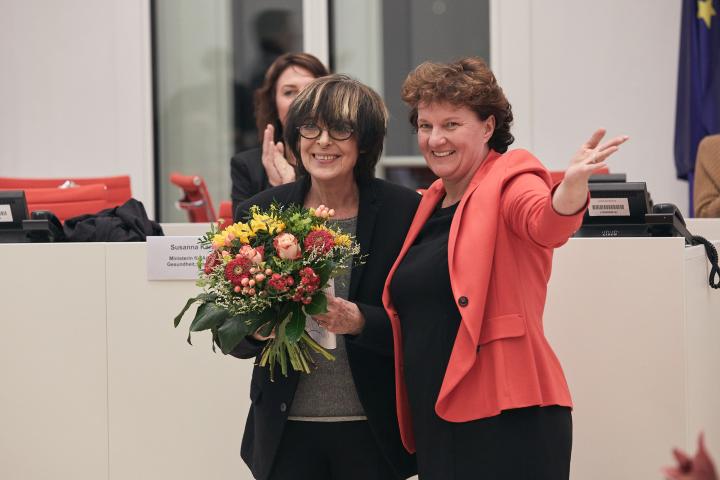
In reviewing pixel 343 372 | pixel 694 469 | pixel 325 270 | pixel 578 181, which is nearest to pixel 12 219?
pixel 343 372

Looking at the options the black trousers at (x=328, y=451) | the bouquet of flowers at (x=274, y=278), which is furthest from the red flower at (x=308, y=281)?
the black trousers at (x=328, y=451)

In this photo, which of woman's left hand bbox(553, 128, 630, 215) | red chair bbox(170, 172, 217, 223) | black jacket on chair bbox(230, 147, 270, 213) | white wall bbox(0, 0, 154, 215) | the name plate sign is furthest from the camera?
white wall bbox(0, 0, 154, 215)

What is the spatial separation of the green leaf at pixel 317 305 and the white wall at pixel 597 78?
16.0 feet

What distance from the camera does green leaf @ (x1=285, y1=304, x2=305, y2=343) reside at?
1859mm

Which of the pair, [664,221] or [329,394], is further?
[664,221]

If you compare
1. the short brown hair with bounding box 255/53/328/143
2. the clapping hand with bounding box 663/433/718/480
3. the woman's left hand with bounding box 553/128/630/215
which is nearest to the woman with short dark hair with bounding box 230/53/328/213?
the short brown hair with bounding box 255/53/328/143

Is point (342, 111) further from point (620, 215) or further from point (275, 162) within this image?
point (275, 162)

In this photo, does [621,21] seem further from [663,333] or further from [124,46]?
[663,333]

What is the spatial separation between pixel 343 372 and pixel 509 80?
4.83 metres

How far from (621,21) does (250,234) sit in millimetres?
5120

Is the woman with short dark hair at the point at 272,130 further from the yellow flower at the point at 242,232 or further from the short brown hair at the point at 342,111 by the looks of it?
the yellow flower at the point at 242,232

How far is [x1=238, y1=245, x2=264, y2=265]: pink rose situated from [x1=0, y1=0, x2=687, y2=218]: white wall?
491 cm

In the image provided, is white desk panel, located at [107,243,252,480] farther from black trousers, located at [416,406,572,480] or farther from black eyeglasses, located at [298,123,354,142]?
black trousers, located at [416,406,572,480]

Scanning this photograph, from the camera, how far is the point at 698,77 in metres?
5.89
